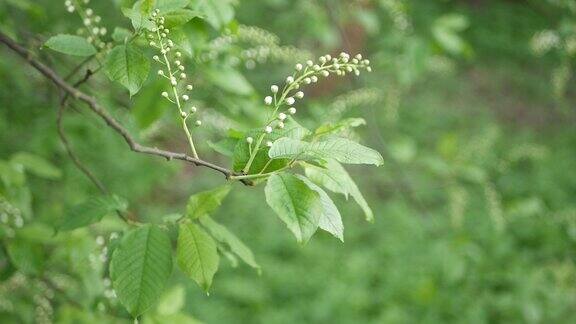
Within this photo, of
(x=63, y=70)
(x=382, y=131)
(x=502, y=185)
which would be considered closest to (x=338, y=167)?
(x=63, y=70)

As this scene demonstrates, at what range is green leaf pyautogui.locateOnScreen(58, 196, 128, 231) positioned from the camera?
1633 mm

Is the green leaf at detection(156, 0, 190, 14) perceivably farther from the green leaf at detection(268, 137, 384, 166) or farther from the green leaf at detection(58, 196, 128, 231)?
the green leaf at detection(58, 196, 128, 231)

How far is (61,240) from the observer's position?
229 centimetres

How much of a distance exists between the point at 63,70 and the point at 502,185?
4809 mm

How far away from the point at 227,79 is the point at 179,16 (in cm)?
90

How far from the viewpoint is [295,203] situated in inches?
47.1

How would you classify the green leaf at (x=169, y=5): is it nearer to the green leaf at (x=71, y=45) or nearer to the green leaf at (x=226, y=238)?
the green leaf at (x=71, y=45)

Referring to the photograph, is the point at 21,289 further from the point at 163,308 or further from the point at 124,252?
the point at 124,252

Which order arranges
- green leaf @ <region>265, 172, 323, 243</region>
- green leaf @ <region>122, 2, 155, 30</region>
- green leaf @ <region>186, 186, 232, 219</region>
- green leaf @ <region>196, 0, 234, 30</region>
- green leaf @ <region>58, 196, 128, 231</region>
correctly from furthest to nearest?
green leaf @ <region>196, 0, 234, 30</region> → green leaf @ <region>58, 196, 128, 231</region> → green leaf @ <region>186, 186, 232, 219</region> → green leaf @ <region>122, 2, 155, 30</region> → green leaf @ <region>265, 172, 323, 243</region>

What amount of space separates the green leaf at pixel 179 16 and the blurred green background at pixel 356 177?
0.08 m

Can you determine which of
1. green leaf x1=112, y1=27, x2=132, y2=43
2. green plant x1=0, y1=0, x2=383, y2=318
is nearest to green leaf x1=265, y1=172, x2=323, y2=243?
green plant x1=0, y1=0, x2=383, y2=318

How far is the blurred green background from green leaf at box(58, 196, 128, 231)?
0.39m

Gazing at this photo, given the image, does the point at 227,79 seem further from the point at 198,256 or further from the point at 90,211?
the point at 198,256

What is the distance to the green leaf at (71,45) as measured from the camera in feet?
4.84
